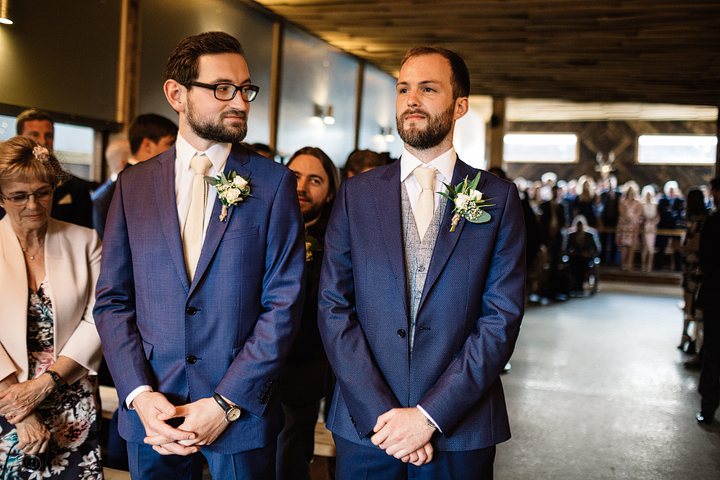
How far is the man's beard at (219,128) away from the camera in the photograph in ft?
5.56

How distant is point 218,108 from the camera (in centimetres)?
168

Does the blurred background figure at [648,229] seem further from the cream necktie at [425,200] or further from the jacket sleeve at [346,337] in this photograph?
the jacket sleeve at [346,337]

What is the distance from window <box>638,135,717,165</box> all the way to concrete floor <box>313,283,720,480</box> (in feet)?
37.5

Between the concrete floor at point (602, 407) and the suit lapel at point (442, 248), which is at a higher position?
the suit lapel at point (442, 248)

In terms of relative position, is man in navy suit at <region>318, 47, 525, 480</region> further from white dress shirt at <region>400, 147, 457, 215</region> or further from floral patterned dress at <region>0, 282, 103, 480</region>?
floral patterned dress at <region>0, 282, 103, 480</region>

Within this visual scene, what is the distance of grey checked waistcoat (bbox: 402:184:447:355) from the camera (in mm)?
1718

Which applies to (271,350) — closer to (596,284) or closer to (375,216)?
(375,216)

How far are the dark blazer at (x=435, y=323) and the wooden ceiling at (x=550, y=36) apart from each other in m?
5.35

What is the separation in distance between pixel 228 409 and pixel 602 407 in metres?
4.01

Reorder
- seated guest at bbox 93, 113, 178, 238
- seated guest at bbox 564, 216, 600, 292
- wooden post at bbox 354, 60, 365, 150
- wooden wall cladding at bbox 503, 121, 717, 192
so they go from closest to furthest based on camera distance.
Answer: seated guest at bbox 93, 113, 178, 238, wooden post at bbox 354, 60, 365, 150, seated guest at bbox 564, 216, 600, 292, wooden wall cladding at bbox 503, 121, 717, 192

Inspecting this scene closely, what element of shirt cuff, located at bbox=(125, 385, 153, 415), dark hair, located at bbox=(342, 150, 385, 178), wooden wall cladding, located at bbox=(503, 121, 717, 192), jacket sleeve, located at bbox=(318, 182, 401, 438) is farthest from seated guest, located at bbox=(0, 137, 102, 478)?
wooden wall cladding, located at bbox=(503, 121, 717, 192)

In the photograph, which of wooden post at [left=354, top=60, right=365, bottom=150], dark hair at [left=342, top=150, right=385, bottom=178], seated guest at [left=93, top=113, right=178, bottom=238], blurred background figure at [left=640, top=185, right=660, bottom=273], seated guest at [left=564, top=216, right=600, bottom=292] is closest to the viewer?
seated guest at [left=93, top=113, right=178, bottom=238]

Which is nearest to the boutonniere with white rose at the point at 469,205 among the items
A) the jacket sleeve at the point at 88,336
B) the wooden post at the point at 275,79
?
the jacket sleeve at the point at 88,336

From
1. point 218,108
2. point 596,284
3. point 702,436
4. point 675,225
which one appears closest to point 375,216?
point 218,108
